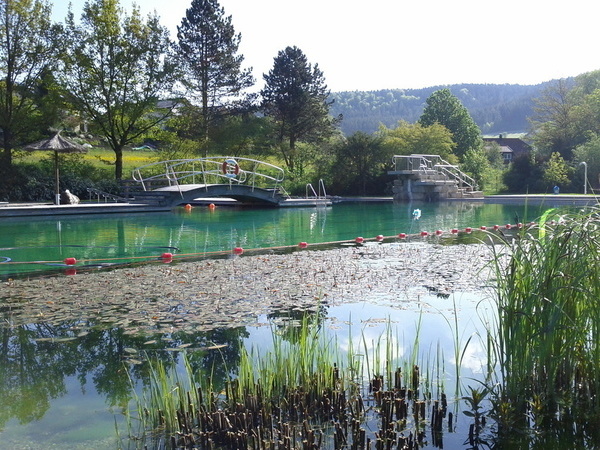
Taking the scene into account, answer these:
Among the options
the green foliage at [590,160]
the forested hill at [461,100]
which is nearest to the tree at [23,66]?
the green foliage at [590,160]

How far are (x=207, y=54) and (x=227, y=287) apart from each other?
3046cm

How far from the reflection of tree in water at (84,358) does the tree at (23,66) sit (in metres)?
25.3

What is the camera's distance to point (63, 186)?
95.1ft

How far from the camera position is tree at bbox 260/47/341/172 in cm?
3812

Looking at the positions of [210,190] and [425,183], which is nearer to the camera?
[210,190]

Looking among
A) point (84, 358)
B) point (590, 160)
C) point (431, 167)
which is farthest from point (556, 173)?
point (84, 358)

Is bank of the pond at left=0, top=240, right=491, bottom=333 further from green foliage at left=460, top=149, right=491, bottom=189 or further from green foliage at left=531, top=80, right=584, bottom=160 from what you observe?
green foliage at left=531, top=80, right=584, bottom=160

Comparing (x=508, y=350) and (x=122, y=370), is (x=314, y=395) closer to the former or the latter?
(x=508, y=350)

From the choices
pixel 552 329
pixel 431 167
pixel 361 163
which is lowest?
pixel 552 329

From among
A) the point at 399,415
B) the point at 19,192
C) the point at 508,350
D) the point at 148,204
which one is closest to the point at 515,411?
the point at 508,350

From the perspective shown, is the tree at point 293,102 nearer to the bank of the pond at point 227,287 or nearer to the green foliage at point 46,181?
the green foliage at point 46,181

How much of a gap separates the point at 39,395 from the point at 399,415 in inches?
103

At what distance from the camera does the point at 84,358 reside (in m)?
5.33

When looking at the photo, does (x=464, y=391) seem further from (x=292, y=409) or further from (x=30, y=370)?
(x=30, y=370)
